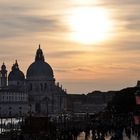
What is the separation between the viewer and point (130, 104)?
311 feet

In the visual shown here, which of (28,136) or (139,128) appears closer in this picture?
(28,136)

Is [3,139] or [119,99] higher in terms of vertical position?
[119,99]

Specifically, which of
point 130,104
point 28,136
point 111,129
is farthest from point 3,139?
point 130,104

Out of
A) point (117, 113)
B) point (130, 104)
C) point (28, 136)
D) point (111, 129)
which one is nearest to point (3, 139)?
point (28, 136)

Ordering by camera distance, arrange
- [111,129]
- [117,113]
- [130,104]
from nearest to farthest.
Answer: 1. [111,129]
2. [130,104]
3. [117,113]

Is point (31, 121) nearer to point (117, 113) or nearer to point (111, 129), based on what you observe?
point (111, 129)

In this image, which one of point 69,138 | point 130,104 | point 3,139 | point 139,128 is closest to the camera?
point 69,138

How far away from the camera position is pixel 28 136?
5162 cm

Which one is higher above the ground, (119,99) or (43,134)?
(119,99)

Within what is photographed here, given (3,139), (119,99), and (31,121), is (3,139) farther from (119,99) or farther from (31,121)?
(119,99)

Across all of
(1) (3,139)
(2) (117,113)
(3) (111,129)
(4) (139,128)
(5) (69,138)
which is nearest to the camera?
(5) (69,138)

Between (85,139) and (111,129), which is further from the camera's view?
(111,129)

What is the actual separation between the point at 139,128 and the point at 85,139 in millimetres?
3816

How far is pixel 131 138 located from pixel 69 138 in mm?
4880
